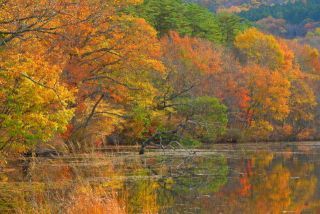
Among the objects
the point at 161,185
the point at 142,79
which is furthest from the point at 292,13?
the point at 161,185

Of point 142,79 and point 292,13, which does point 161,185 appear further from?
point 292,13

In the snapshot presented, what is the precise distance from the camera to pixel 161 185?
21.5m

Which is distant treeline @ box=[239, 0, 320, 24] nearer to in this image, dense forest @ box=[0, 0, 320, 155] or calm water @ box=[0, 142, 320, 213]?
dense forest @ box=[0, 0, 320, 155]

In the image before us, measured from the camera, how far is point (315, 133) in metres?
64.4

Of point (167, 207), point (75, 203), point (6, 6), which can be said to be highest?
point (6, 6)

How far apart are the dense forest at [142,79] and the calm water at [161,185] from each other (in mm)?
1902

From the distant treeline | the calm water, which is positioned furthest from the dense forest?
the distant treeline

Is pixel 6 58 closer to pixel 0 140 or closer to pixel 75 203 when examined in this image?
pixel 0 140

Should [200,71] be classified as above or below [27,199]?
below

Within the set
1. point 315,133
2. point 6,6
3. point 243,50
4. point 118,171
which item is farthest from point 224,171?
point 243,50

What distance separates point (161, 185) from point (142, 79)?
2003cm

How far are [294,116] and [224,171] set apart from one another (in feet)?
132

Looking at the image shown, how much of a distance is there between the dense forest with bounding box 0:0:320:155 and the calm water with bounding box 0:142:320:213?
1902mm

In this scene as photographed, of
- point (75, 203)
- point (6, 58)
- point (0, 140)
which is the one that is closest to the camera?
point (75, 203)
